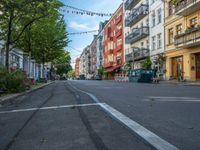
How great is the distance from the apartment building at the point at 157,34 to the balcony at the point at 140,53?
1.14m

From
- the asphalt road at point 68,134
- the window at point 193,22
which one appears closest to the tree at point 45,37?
the window at point 193,22

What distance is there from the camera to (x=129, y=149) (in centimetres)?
447

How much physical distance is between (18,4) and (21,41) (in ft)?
Answer: 44.1

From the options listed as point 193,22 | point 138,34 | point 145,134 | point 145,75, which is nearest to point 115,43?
point 138,34

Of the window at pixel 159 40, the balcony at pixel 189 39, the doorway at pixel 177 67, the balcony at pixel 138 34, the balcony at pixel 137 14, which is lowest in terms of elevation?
the doorway at pixel 177 67

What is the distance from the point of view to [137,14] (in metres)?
55.5

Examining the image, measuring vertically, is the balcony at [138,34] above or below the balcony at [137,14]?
below

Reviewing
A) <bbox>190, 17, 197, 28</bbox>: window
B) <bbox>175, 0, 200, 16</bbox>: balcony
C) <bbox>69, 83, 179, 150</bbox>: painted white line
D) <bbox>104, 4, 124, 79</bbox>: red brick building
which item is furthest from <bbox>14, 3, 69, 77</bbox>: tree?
<bbox>104, 4, 124, 79</bbox>: red brick building

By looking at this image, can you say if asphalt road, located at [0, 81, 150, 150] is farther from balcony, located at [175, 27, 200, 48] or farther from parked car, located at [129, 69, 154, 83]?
parked car, located at [129, 69, 154, 83]

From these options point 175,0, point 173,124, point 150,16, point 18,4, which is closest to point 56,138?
point 173,124

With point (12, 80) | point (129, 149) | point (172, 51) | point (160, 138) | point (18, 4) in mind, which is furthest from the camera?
point (172, 51)

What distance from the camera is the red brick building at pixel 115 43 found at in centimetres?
7538

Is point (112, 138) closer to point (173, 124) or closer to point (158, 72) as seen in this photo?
point (173, 124)

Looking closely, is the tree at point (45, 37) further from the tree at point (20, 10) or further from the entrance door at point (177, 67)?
the entrance door at point (177, 67)
